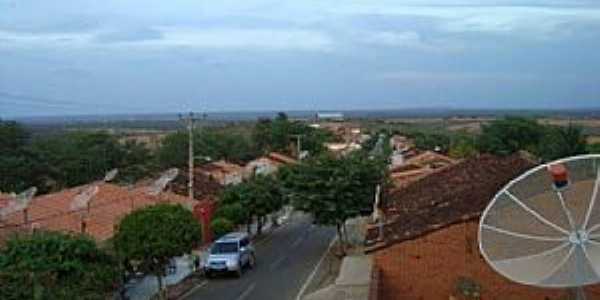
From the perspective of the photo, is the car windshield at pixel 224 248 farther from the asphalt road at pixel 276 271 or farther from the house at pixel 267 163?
the house at pixel 267 163

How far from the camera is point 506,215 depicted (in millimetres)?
13891

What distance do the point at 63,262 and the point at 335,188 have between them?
2035cm

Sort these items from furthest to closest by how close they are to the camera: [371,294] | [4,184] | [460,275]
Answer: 1. [4,184]
2. [460,275]
3. [371,294]

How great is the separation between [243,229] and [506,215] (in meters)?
40.5

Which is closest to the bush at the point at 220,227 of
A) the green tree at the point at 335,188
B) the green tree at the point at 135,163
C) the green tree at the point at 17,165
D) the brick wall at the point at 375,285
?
the green tree at the point at 335,188

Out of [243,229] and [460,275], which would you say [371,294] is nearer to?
[460,275]

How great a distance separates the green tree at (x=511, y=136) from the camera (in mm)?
78000

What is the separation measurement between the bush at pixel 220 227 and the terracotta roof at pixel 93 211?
6.98ft

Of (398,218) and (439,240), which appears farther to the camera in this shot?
(398,218)

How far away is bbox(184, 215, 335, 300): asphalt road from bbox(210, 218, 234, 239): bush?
6.38ft

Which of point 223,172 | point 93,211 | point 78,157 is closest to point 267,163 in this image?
point 223,172

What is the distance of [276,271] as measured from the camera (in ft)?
122

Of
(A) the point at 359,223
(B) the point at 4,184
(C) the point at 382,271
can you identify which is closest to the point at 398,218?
(C) the point at 382,271

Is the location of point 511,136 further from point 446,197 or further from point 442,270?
point 442,270
